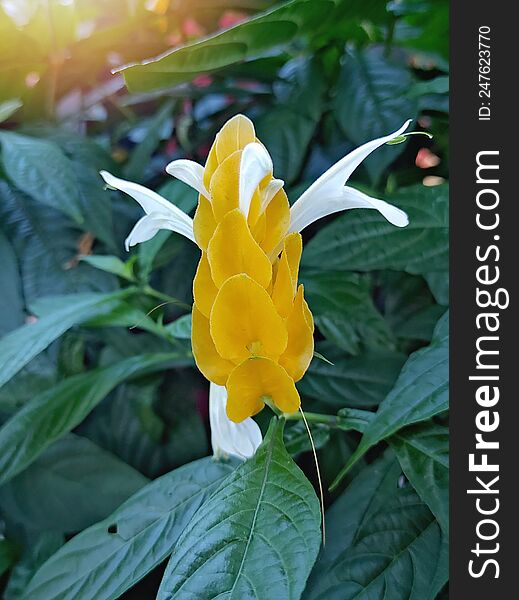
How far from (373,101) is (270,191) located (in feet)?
1.09

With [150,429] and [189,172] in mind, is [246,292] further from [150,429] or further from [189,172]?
[150,429]

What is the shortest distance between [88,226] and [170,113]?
203 millimetres

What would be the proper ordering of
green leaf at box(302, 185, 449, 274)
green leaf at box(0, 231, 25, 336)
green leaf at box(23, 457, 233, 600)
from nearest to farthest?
green leaf at box(23, 457, 233, 600)
green leaf at box(302, 185, 449, 274)
green leaf at box(0, 231, 25, 336)

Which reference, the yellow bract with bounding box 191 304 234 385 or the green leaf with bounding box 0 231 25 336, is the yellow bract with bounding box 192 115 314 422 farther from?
the green leaf with bounding box 0 231 25 336

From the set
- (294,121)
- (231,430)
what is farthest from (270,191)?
(294,121)

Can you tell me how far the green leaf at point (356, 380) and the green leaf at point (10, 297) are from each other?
275 mm

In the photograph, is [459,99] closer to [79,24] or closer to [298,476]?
[298,476]

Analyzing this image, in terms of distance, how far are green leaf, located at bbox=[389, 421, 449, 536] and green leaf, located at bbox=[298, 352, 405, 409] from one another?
0.37 feet

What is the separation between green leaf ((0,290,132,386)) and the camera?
19.0 inches

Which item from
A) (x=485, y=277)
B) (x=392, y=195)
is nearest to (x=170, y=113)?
(x=392, y=195)

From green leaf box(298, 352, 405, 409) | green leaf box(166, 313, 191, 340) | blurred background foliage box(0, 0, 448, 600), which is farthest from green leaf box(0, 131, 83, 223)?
green leaf box(298, 352, 405, 409)

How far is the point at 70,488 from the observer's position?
0.55 meters

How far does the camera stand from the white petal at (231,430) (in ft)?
1.24

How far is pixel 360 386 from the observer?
1.82ft
